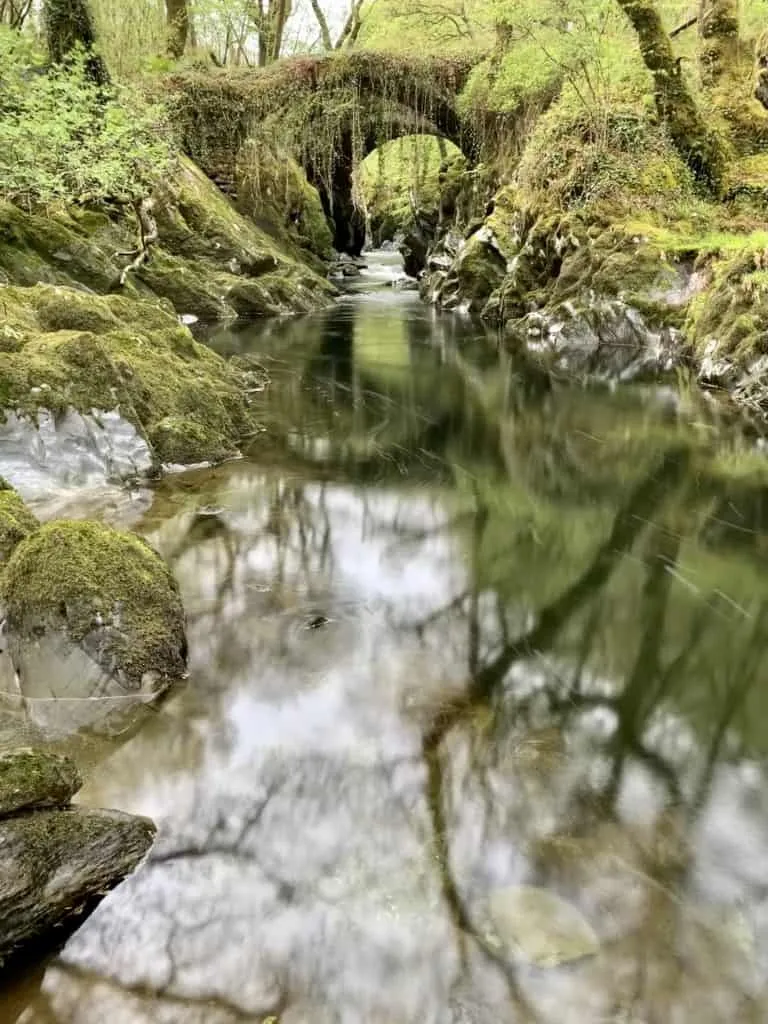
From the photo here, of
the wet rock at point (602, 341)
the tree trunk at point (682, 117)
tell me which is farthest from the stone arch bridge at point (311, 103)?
the wet rock at point (602, 341)

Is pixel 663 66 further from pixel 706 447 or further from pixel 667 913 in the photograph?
pixel 667 913

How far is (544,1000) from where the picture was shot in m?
2.55

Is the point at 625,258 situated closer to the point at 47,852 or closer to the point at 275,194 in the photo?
the point at 275,194

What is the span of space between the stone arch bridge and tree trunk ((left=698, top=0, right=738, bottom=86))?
307 inches

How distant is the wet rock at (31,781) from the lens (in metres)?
2.65

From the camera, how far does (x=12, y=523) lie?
4766 mm

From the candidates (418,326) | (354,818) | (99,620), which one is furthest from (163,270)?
(354,818)

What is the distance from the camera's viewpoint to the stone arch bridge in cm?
2352

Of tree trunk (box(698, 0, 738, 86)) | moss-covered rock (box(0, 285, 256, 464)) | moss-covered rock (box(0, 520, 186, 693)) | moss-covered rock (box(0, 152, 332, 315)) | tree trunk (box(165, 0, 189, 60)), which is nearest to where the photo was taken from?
moss-covered rock (box(0, 520, 186, 693))

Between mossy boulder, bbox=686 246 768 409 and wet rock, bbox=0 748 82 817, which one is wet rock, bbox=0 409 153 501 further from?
mossy boulder, bbox=686 246 768 409

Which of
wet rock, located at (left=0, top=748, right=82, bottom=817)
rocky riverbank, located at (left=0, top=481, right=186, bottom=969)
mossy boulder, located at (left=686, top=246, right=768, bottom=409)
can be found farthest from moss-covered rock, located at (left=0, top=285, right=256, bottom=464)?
mossy boulder, located at (left=686, top=246, right=768, bottom=409)

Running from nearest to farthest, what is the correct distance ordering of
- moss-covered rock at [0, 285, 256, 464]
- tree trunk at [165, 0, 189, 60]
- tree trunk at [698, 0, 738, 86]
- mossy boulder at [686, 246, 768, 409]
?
moss-covered rock at [0, 285, 256, 464] → mossy boulder at [686, 246, 768, 409] → tree trunk at [698, 0, 738, 86] → tree trunk at [165, 0, 189, 60]

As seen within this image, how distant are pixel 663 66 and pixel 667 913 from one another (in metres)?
18.1

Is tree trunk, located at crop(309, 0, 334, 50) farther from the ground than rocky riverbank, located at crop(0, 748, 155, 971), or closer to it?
farther from the ground
